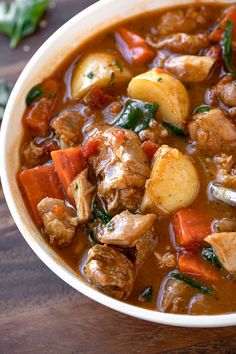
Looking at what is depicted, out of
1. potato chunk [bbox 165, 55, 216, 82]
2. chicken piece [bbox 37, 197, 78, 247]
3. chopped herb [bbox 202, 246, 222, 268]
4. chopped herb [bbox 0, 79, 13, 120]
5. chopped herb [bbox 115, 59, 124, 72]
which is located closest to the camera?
chopped herb [bbox 202, 246, 222, 268]

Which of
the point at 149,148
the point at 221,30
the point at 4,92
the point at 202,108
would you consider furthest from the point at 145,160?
the point at 4,92

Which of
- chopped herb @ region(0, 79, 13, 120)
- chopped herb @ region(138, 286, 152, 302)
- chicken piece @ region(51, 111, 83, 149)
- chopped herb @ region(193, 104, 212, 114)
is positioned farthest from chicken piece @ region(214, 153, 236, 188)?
chopped herb @ region(0, 79, 13, 120)

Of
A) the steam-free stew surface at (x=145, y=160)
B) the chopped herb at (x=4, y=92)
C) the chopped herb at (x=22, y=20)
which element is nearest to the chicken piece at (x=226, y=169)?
the steam-free stew surface at (x=145, y=160)

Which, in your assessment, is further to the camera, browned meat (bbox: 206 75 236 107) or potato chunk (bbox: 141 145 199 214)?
browned meat (bbox: 206 75 236 107)

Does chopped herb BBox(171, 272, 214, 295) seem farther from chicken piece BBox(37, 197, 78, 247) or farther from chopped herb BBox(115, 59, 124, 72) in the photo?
chopped herb BBox(115, 59, 124, 72)

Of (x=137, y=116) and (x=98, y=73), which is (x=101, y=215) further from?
(x=98, y=73)

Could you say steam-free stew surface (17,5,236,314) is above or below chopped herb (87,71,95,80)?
below

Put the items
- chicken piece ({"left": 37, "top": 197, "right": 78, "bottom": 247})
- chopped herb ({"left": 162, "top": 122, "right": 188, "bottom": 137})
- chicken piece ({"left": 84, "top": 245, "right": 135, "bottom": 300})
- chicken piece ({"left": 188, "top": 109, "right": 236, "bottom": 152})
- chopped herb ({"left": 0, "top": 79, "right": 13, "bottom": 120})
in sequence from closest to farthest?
chicken piece ({"left": 84, "top": 245, "right": 135, "bottom": 300}) < chicken piece ({"left": 37, "top": 197, "right": 78, "bottom": 247}) < chicken piece ({"left": 188, "top": 109, "right": 236, "bottom": 152}) < chopped herb ({"left": 162, "top": 122, "right": 188, "bottom": 137}) < chopped herb ({"left": 0, "top": 79, "right": 13, "bottom": 120})

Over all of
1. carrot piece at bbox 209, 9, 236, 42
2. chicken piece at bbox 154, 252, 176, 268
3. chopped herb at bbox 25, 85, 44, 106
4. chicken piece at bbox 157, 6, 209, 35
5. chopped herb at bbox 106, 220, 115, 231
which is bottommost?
chicken piece at bbox 154, 252, 176, 268
